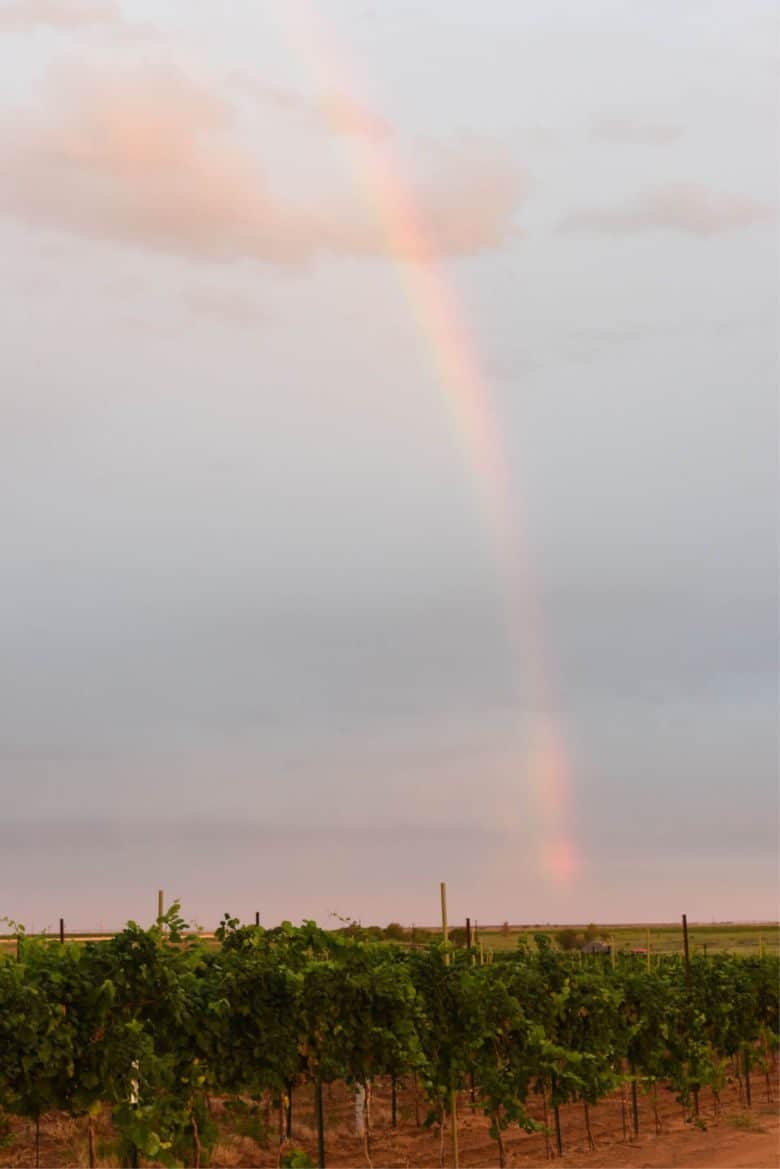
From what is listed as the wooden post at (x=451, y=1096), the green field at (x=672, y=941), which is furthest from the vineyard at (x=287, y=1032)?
the green field at (x=672, y=941)

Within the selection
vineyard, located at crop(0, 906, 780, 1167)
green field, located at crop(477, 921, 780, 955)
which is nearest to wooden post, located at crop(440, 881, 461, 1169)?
vineyard, located at crop(0, 906, 780, 1167)

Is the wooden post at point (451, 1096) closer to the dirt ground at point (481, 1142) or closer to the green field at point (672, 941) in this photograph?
the dirt ground at point (481, 1142)

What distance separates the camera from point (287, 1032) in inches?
484

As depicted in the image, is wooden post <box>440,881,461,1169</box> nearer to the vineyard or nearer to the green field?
the vineyard

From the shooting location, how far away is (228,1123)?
59.1ft

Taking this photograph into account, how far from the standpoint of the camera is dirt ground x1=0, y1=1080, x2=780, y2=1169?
1593 centimetres

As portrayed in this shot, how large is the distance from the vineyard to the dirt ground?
204 mm

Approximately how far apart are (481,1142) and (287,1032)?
6.92m

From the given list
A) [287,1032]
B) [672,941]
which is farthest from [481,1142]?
[672,941]

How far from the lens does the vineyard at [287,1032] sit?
35.4 ft

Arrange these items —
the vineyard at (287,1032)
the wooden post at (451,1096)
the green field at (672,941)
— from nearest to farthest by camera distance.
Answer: the vineyard at (287,1032), the wooden post at (451,1096), the green field at (672,941)

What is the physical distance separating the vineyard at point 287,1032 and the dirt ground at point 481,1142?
0.20 m

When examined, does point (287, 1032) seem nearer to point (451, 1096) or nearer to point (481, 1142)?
point (451, 1096)

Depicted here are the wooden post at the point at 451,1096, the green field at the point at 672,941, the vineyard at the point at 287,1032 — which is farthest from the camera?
the green field at the point at 672,941
